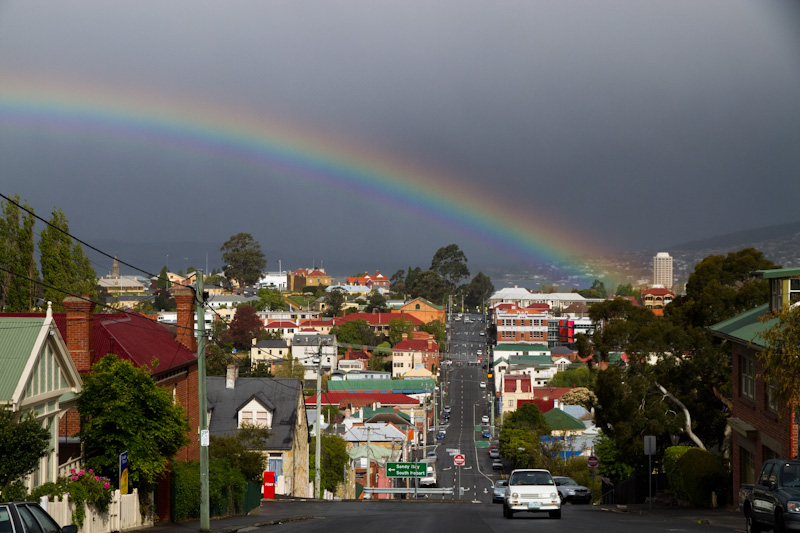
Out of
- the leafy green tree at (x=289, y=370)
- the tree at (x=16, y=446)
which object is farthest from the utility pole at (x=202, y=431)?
the leafy green tree at (x=289, y=370)

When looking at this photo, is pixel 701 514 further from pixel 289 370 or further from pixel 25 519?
pixel 289 370

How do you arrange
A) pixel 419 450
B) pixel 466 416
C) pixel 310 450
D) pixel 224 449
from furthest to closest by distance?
pixel 466 416
pixel 419 450
pixel 310 450
pixel 224 449

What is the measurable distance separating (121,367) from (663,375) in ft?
123

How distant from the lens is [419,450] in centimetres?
13500

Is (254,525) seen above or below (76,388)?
below

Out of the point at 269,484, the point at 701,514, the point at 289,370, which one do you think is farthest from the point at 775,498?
the point at 289,370

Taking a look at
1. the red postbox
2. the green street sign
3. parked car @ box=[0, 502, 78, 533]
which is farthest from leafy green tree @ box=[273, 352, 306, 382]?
parked car @ box=[0, 502, 78, 533]

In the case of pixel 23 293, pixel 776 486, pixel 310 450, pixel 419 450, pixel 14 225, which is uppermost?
pixel 14 225

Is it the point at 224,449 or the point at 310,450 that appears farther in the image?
the point at 310,450

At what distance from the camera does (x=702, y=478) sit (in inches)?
1620

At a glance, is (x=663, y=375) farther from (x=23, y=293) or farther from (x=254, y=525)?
(x=23, y=293)

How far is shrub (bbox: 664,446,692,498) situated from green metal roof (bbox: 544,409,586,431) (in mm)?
84970

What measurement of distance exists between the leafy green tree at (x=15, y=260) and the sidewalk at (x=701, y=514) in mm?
44083

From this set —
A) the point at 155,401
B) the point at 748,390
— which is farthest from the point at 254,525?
the point at 748,390
